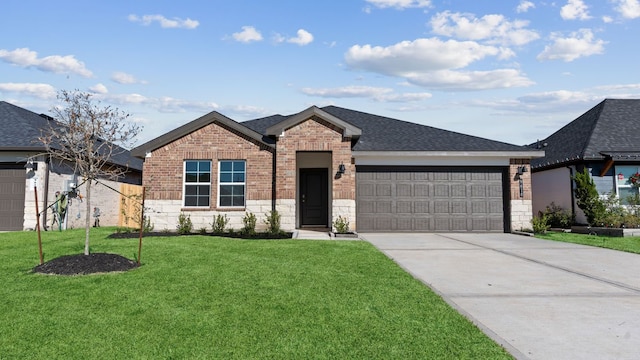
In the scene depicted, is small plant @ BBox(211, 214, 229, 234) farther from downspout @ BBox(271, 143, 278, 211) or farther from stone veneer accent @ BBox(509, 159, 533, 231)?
stone veneer accent @ BBox(509, 159, 533, 231)

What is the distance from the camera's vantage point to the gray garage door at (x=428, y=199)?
1500cm

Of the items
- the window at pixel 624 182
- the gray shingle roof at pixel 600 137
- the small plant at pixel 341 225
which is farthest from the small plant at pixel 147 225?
the window at pixel 624 182

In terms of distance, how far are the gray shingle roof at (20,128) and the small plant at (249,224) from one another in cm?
470

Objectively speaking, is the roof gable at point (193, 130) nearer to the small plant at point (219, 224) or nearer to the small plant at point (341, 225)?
the small plant at point (219, 224)

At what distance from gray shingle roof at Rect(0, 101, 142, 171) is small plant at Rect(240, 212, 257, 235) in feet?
15.4

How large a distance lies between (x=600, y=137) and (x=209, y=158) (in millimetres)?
17240

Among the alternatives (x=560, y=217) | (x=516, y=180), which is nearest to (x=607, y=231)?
(x=560, y=217)

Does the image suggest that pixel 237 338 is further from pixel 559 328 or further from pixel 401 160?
pixel 401 160

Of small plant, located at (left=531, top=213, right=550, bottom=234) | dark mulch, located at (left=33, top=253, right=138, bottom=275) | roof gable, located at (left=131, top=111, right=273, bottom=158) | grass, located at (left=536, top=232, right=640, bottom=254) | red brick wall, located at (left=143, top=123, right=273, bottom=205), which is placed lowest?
grass, located at (left=536, top=232, right=640, bottom=254)

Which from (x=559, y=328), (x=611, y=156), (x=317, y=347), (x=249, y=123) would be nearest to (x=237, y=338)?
(x=317, y=347)

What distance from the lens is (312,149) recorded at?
557 inches

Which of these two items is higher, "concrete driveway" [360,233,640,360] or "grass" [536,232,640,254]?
"grass" [536,232,640,254]

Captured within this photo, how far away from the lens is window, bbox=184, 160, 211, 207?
1436 cm

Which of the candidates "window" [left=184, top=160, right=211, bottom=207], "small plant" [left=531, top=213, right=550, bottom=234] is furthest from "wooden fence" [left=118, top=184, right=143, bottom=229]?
"small plant" [left=531, top=213, right=550, bottom=234]
